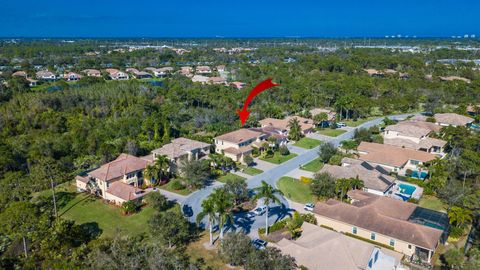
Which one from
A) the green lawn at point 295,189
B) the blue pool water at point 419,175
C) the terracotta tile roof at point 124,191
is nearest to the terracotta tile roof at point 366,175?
the green lawn at point 295,189

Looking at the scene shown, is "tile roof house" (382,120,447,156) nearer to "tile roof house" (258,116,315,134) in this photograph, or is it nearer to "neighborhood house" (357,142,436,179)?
"neighborhood house" (357,142,436,179)

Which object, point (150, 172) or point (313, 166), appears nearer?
point (150, 172)

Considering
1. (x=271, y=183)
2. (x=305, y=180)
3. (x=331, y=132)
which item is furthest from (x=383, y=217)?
(x=331, y=132)

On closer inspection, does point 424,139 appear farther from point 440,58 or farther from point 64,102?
point 440,58

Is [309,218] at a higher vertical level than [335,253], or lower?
lower

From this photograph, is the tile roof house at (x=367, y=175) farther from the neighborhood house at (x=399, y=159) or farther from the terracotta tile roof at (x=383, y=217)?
the terracotta tile roof at (x=383, y=217)

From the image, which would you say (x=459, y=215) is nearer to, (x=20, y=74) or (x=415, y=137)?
(x=415, y=137)

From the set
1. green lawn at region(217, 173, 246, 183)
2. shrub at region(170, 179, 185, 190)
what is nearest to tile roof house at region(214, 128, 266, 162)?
green lawn at region(217, 173, 246, 183)

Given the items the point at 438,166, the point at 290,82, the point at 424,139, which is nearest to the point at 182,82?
the point at 290,82
